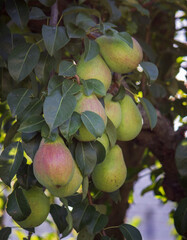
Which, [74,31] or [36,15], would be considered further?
[36,15]

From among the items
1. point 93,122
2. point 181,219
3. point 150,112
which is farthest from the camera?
point 181,219

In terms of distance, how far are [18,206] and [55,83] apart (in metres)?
0.26

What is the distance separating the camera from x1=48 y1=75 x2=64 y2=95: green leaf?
2.38 feet

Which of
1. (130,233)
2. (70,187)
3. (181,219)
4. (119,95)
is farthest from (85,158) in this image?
(181,219)

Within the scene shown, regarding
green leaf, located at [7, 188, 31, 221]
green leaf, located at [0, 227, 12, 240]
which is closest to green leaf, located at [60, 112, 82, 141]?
green leaf, located at [7, 188, 31, 221]

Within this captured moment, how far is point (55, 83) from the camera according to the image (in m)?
0.74

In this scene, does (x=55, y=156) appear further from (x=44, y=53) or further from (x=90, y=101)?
(x=44, y=53)

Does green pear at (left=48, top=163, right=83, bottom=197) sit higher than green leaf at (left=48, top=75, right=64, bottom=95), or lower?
lower

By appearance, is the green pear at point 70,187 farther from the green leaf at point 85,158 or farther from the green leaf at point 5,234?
the green leaf at point 5,234

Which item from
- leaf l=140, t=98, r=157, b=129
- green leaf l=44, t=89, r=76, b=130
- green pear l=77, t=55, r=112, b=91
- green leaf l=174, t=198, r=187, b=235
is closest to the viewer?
green leaf l=44, t=89, r=76, b=130

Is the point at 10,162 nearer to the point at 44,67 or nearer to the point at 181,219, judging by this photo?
the point at 44,67

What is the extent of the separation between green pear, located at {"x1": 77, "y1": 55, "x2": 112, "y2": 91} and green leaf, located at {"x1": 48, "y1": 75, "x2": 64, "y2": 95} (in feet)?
0.15

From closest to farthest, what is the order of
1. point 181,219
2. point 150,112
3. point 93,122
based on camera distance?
point 93,122, point 150,112, point 181,219

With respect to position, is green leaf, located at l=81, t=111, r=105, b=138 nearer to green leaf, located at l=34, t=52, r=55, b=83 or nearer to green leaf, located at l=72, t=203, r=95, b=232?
green leaf, located at l=34, t=52, r=55, b=83
